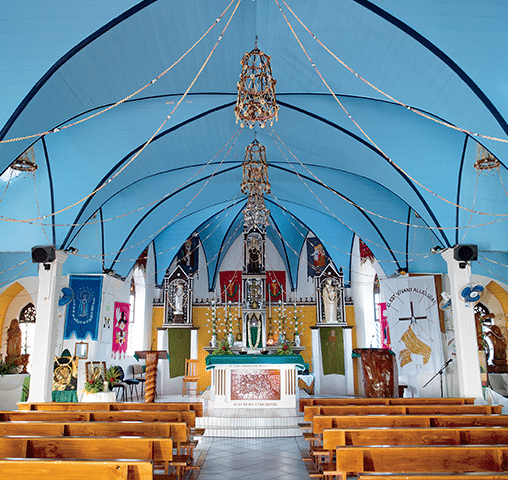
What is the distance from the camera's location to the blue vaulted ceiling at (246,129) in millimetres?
5965

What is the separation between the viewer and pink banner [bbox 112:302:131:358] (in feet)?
44.0

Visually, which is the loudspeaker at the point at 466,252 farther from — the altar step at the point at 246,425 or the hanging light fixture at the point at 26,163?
the hanging light fixture at the point at 26,163

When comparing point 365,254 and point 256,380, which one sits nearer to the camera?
point 256,380

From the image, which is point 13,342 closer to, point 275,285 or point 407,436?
point 275,285

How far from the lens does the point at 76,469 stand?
325 centimetres

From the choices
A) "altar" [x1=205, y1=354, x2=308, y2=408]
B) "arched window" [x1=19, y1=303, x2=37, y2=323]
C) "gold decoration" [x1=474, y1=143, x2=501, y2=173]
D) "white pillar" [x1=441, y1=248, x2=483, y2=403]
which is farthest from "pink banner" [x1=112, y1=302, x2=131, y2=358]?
"gold decoration" [x1=474, y1=143, x2=501, y2=173]

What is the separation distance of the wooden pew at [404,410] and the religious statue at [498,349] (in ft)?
28.8

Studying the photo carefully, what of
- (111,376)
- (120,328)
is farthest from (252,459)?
(120,328)

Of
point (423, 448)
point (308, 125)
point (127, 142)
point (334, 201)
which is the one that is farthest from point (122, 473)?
point (334, 201)

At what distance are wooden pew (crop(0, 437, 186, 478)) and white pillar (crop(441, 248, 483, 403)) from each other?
7314 mm

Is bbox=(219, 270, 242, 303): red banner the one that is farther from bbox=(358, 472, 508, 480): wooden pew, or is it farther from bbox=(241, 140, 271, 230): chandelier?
bbox=(358, 472, 508, 480): wooden pew

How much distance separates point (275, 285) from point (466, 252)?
8522mm

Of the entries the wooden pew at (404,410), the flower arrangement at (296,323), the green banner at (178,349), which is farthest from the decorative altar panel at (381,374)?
the green banner at (178,349)

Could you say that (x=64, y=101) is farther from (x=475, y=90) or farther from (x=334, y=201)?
(x=334, y=201)
